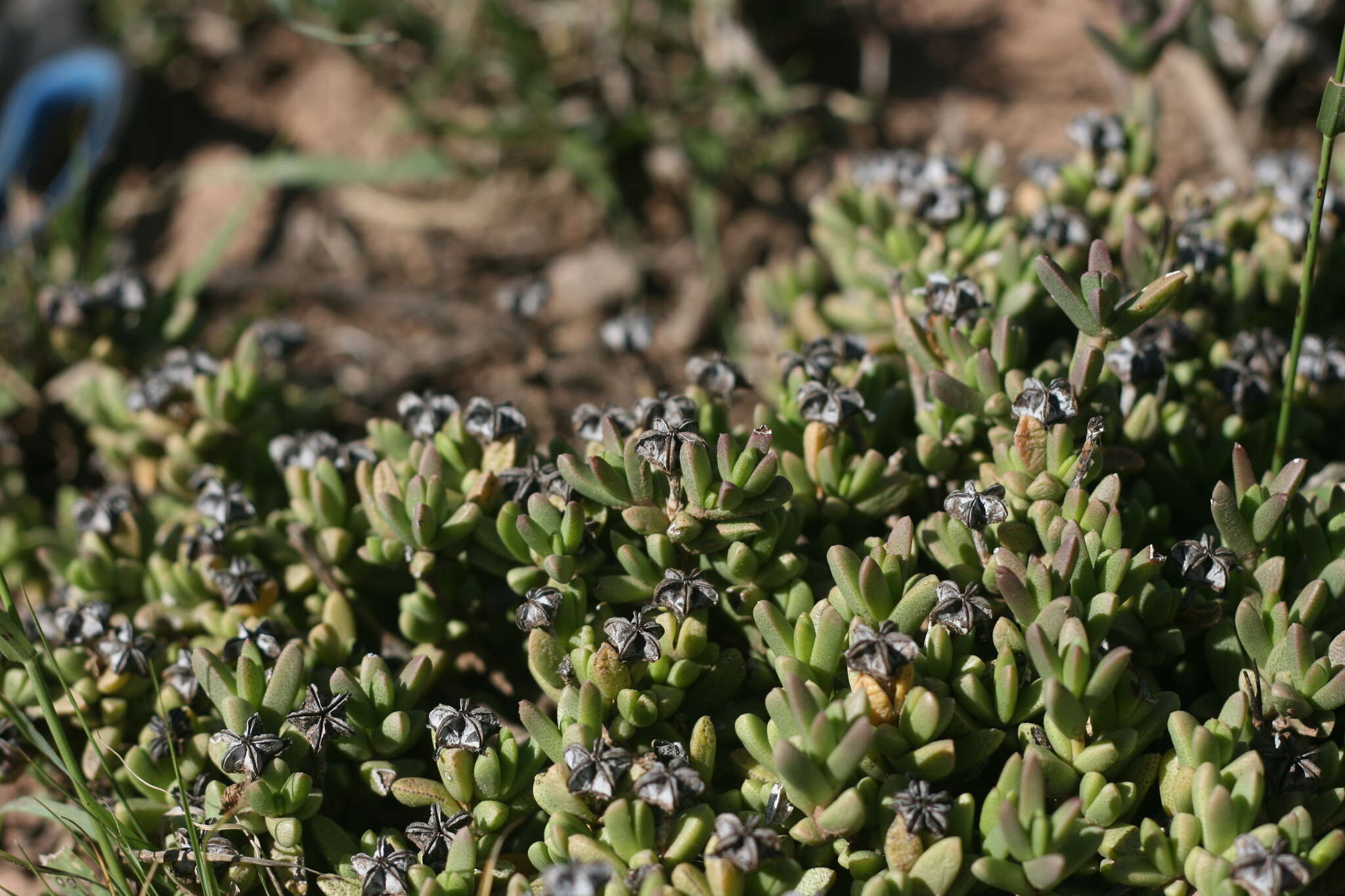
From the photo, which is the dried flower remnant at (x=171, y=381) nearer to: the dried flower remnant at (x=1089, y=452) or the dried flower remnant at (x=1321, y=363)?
the dried flower remnant at (x=1089, y=452)

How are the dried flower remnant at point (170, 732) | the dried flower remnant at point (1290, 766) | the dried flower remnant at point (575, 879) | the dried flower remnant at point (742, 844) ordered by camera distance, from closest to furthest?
1. the dried flower remnant at point (575, 879)
2. the dried flower remnant at point (742, 844)
3. the dried flower remnant at point (1290, 766)
4. the dried flower remnant at point (170, 732)

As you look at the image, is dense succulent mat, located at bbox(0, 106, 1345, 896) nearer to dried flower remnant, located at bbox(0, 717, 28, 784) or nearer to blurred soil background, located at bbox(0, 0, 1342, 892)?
dried flower remnant, located at bbox(0, 717, 28, 784)

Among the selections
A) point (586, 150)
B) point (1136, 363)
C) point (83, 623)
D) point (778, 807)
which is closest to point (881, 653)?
point (778, 807)

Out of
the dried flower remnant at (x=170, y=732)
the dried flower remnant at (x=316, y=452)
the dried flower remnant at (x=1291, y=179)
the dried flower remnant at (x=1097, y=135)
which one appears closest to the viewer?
the dried flower remnant at (x=170, y=732)

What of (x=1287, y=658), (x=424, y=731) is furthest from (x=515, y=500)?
(x=1287, y=658)

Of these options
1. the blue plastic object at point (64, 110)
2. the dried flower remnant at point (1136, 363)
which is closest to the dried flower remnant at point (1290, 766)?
the dried flower remnant at point (1136, 363)

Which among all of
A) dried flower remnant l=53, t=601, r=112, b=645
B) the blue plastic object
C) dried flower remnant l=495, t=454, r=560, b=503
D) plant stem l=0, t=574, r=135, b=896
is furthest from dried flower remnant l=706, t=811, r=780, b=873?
the blue plastic object
